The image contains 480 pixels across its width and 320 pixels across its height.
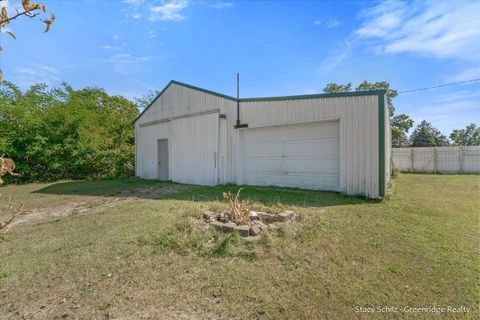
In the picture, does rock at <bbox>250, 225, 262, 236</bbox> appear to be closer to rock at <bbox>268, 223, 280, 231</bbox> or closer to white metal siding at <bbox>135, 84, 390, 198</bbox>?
rock at <bbox>268, 223, 280, 231</bbox>

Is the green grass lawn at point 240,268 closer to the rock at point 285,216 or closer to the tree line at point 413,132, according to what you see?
the rock at point 285,216

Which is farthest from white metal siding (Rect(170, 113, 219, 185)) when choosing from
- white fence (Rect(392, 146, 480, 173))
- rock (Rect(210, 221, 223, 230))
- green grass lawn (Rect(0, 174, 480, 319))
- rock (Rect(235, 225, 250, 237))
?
white fence (Rect(392, 146, 480, 173))

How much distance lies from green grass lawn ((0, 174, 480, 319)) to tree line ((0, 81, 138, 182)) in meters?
10.3

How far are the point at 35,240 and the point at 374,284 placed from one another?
4.97 meters

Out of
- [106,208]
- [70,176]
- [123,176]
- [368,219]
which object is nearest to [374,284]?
[368,219]

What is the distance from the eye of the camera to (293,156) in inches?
324

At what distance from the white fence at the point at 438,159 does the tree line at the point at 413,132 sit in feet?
18.7

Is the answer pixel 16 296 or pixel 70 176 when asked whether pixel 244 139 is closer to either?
pixel 16 296

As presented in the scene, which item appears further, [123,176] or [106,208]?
[123,176]

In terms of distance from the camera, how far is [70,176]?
47.6 ft

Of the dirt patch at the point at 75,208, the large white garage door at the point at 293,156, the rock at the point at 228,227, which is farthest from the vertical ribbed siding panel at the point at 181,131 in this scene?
the rock at the point at 228,227

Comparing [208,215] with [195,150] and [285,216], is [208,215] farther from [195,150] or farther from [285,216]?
[195,150]

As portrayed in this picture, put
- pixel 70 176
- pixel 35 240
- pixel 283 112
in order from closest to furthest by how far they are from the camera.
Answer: pixel 35 240 → pixel 283 112 → pixel 70 176

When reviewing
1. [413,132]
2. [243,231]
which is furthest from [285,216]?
[413,132]
